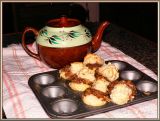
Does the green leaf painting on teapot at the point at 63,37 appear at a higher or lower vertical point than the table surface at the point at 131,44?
higher

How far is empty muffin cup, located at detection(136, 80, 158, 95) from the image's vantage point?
90cm

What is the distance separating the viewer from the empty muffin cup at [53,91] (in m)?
0.90

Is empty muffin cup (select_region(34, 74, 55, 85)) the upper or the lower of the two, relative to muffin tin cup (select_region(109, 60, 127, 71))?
lower

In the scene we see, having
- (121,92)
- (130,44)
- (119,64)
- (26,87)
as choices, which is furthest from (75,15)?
(121,92)

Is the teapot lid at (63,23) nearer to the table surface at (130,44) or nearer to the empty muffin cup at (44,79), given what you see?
the empty muffin cup at (44,79)

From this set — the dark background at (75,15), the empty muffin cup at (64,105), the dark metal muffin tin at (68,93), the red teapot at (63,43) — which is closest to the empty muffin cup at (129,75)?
the dark metal muffin tin at (68,93)

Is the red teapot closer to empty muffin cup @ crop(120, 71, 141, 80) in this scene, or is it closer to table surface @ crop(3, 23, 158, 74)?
empty muffin cup @ crop(120, 71, 141, 80)

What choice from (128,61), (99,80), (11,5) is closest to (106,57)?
(128,61)

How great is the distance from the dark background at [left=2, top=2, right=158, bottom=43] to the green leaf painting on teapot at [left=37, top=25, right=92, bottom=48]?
1275mm

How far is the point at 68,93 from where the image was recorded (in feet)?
2.87

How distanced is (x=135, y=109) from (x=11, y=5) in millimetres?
2344

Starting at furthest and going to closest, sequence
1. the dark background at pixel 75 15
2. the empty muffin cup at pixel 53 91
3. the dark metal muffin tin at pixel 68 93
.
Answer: the dark background at pixel 75 15 → the empty muffin cup at pixel 53 91 → the dark metal muffin tin at pixel 68 93

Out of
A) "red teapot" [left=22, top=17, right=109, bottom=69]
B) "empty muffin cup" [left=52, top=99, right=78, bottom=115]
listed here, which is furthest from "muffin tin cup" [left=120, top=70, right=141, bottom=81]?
"empty muffin cup" [left=52, top=99, right=78, bottom=115]

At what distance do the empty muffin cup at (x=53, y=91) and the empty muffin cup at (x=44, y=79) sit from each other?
6 centimetres
